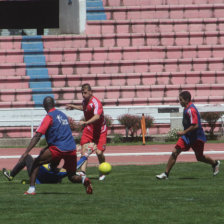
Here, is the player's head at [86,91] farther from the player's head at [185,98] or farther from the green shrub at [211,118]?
the green shrub at [211,118]

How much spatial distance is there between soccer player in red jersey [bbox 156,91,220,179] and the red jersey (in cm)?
167

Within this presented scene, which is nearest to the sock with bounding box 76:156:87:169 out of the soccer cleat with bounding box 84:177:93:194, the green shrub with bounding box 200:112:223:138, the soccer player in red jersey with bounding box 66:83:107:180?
the soccer player in red jersey with bounding box 66:83:107:180

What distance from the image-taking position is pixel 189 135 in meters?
14.5

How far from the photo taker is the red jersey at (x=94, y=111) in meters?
14.6

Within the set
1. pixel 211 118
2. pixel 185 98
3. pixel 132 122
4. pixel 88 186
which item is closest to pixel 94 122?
pixel 185 98

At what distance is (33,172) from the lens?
38.0 feet

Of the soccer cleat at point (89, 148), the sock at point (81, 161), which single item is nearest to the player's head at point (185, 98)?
the soccer cleat at point (89, 148)

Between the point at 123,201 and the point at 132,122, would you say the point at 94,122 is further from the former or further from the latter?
the point at 132,122

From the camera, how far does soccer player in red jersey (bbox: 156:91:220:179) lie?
14.1 m

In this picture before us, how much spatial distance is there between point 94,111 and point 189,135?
78.6 inches

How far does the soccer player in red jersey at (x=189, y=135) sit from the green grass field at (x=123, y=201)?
34 centimetres

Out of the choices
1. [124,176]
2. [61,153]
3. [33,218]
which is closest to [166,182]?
[124,176]

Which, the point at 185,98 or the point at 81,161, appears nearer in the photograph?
the point at 185,98

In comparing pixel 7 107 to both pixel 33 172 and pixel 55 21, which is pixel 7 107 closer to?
pixel 55 21
